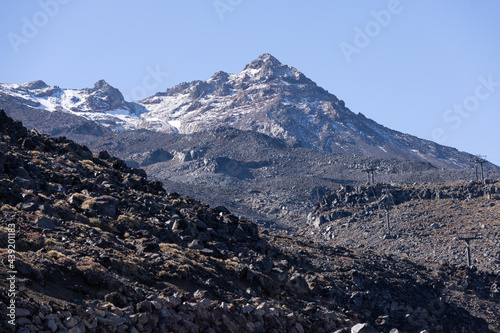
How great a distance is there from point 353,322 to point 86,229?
11200 mm

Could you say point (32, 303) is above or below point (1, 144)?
below

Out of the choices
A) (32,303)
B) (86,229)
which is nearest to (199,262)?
(86,229)

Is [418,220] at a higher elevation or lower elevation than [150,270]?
higher

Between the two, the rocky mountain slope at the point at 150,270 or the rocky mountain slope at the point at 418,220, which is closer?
the rocky mountain slope at the point at 150,270

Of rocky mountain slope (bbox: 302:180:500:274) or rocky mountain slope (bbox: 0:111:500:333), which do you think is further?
rocky mountain slope (bbox: 302:180:500:274)

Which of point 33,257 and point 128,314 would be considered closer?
point 128,314

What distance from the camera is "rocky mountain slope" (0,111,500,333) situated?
2100 cm

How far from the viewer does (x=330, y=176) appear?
19050cm

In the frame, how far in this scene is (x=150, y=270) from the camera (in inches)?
1049

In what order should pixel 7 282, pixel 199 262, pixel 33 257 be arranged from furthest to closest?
pixel 199 262 < pixel 33 257 < pixel 7 282

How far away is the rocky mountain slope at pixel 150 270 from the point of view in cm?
2100

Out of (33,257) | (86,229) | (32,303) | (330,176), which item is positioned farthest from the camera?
(330,176)

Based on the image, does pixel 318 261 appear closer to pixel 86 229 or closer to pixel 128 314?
pixel 86 229

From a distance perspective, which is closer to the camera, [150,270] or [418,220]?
[150,270]
